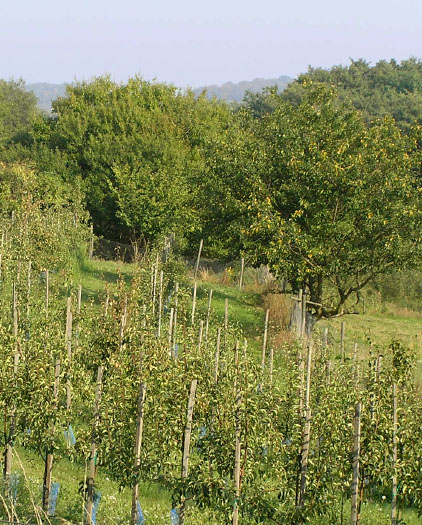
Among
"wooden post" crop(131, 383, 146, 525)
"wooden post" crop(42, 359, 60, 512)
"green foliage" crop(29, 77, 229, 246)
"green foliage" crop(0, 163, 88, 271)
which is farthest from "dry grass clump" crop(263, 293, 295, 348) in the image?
"wooden post" crop(131, 383, 146, 525)

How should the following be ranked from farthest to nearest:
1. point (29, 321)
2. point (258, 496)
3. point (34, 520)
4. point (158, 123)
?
1. point (158, 123)
2. point (29, 321)
3. point (34, 520)
4. point (258, 496)

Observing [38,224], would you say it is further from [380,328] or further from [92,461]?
[92,461]

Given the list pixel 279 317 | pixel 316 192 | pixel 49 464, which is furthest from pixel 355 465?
pixel 279 317

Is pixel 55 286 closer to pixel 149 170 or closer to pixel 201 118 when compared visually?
pixel 149 170

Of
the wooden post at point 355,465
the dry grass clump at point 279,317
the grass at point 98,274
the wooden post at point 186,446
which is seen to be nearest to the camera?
the wooden post at point 355,465

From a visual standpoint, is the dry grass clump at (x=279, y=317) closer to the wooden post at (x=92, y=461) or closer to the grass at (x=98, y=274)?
the grass at (x=98, y=274)

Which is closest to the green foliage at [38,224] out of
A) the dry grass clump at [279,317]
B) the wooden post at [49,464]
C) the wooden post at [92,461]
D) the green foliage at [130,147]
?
the green foliage at [130,147]

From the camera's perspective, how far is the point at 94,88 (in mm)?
35000

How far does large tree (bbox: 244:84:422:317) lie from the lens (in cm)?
1581

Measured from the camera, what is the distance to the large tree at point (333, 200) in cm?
1581

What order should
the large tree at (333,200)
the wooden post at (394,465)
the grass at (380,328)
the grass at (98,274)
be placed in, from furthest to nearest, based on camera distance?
the grass at (98,274) → the grass at (380,328) → the large tree at (333,200) → the wooden post at (394,465)

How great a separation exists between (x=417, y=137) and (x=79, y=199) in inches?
597

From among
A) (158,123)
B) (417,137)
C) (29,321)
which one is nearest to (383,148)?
(417,137)

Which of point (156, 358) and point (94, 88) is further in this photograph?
point (94, 88)
